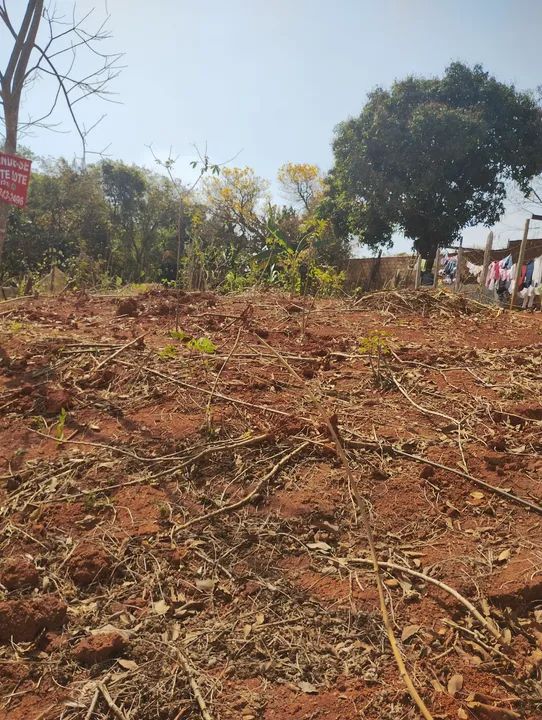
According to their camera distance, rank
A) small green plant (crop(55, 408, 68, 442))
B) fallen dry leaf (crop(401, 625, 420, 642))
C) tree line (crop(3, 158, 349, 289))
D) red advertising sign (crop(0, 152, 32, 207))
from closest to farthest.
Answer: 1. fallen dry leaf (crop(401, 625, 420, 642))
2. small green plant (crop(55, 408, 68, 442))
3. red advertising sign (crop(0, 152, 32, 207))
4. tree line (crop(3, 158, 349, 289))

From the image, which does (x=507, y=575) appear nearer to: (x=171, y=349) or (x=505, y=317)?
(x=171, y=349)

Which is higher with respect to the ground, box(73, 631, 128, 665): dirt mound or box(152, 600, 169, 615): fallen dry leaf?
box(152, 600, 169, 615): fallen dry leaf

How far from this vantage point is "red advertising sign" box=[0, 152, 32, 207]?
11.8 feet

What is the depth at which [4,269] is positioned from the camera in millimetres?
13570

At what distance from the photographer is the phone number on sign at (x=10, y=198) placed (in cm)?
369

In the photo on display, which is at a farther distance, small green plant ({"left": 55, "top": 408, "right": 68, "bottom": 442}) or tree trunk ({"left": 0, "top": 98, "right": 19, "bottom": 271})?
tree trunk ({"left": 0, "top": 98, "right": 19, "bottom": 271})

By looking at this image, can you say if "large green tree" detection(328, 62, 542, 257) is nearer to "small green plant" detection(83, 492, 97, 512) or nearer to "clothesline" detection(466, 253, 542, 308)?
"clothesline" detection(466, 253, 542, 308)

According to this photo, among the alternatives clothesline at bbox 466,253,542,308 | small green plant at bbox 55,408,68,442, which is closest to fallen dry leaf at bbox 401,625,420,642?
small green plant at bbox 55,408,68,442

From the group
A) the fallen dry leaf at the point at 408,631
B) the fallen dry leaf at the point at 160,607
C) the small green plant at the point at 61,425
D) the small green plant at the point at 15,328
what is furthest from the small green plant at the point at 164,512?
the small green plant at the point at 15,328

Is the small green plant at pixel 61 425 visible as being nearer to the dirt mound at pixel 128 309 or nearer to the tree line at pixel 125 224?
Answer: the dirt mound at pixel 128 309

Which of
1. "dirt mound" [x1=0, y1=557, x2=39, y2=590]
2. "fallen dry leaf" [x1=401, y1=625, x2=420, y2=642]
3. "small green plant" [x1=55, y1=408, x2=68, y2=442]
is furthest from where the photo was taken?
"small green plant" [x1=55, y1=408, x2=68, y2=442]

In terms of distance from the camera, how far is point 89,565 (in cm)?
170

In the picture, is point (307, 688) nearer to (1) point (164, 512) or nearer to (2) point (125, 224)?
(1) point (164, 512)

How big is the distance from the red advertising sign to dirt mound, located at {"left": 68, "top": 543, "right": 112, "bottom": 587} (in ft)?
9.19
